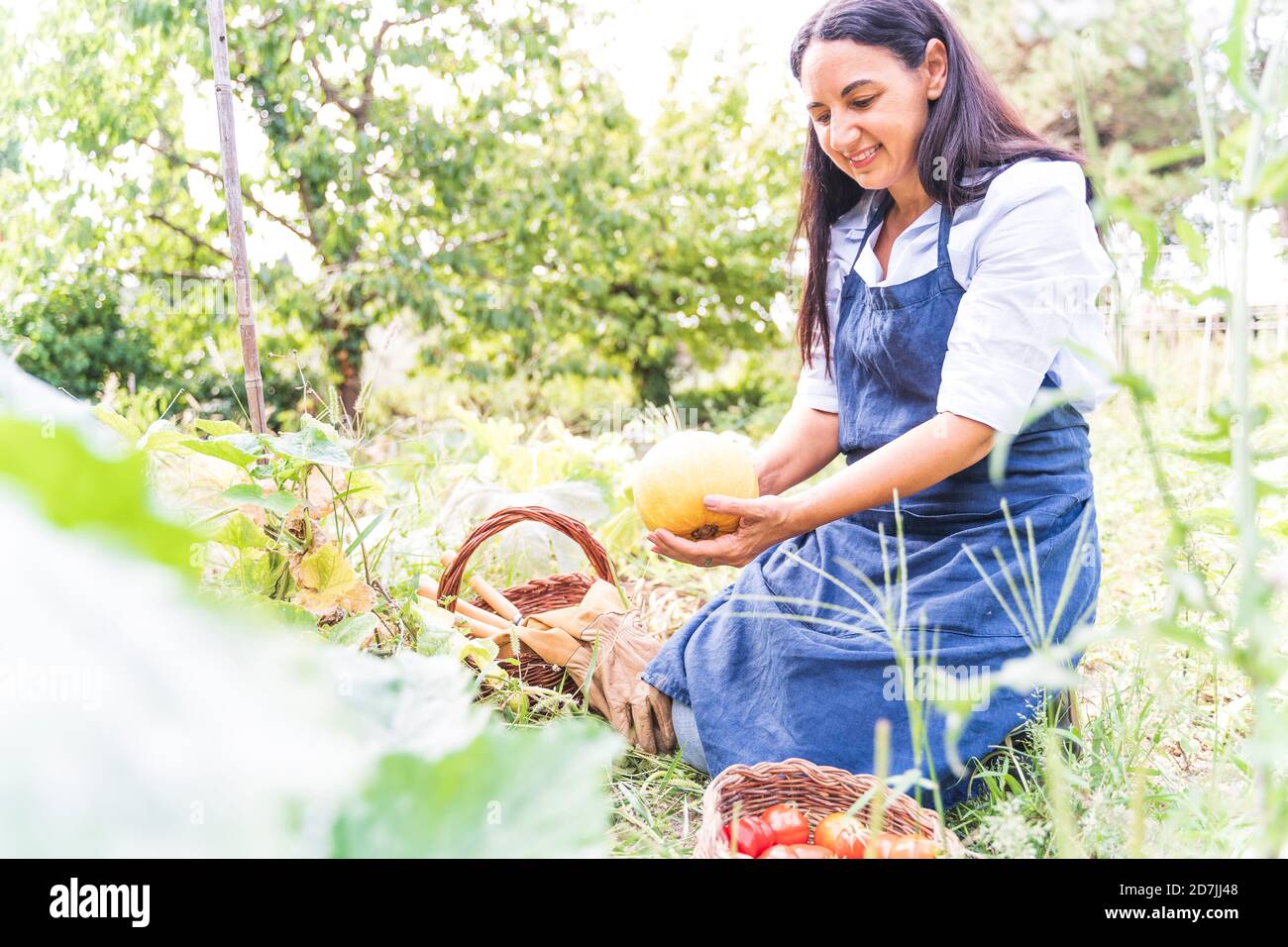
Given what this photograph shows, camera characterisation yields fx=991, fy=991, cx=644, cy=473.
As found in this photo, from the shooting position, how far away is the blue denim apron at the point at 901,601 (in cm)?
160

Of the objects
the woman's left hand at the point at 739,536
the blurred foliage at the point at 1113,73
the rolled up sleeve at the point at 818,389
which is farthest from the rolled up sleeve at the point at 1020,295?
the blurred foliage at the point at 1113,73

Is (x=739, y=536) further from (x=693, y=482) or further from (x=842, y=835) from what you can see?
(x=842, y=835)

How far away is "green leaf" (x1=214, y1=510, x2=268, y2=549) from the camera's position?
1.57 meters

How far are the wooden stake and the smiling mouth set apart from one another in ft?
3.42

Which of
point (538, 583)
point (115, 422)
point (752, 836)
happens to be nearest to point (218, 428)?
point (115, 422)

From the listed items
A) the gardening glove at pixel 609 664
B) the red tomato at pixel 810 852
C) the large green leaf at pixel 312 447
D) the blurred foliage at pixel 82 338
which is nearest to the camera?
the red tomato at pixel 810 852

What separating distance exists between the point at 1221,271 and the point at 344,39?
5255mm

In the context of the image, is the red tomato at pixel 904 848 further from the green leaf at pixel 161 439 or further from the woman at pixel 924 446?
the green leaf at pixel 161 439

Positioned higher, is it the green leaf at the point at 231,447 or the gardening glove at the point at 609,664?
the green leaf at the point at 231,447

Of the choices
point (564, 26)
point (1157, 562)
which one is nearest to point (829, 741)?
point (1157, 562)

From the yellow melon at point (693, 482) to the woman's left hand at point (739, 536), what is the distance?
3cm

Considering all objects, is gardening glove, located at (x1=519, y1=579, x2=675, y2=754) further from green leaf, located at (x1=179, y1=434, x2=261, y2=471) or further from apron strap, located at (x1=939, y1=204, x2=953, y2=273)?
apron strap, located at (x1=939, y1=204, x2=953, y2=273)

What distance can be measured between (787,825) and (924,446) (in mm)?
637
